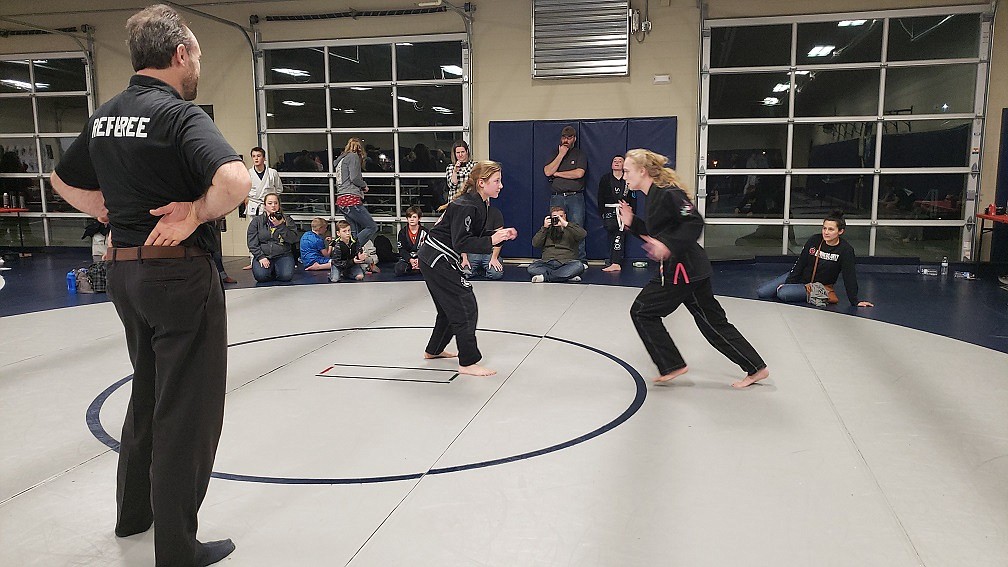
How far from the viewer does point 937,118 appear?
1242 centimetres

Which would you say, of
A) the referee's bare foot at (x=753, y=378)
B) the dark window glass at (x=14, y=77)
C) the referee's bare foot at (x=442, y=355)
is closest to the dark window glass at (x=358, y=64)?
the dark window glass at (x=14, y=77)

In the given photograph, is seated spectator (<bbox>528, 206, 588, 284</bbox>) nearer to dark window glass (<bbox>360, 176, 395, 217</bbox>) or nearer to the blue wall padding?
the blue wall padding

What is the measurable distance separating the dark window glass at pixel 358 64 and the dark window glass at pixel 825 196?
26.2ft

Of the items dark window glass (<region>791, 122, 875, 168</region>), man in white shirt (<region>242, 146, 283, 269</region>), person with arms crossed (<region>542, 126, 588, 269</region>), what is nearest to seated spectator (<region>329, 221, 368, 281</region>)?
man in white shirt (<region>242, 146, 283, 269</region>)

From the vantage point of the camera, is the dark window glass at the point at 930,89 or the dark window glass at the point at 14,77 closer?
the dark window glass at the point at 930,89

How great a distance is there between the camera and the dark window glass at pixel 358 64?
14.5 m

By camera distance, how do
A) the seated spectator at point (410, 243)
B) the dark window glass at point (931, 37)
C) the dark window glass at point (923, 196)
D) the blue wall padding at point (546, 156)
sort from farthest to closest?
1. the blue wall padding at point (546, 156)
2. the dark window glass at point (923, 196)
3. the dark window glass at point (931, 37)
4. the seated spectator at point (410, 243)

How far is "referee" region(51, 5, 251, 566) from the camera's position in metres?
2.74

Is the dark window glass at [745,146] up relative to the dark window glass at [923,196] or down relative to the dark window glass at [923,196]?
up

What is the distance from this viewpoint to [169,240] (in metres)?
2.77

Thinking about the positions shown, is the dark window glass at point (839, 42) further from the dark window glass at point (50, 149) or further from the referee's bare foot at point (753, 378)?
the dark window glass at point (50, 149)

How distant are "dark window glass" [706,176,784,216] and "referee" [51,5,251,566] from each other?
458 inches

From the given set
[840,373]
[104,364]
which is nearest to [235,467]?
[104,364]

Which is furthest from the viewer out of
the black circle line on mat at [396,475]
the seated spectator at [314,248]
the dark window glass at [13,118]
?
the dark window glass at [13,118]
